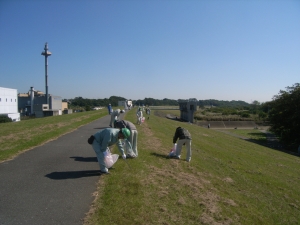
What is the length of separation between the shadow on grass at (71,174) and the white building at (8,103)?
44.3 metres

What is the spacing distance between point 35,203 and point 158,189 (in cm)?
303

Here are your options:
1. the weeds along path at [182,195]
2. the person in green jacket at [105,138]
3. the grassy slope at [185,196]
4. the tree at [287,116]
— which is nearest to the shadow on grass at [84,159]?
the grassy slope at [185,196]

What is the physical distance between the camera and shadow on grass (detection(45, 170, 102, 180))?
6.56 m

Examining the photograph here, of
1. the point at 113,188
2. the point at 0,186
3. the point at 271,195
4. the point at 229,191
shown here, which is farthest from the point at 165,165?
the point at 0,186

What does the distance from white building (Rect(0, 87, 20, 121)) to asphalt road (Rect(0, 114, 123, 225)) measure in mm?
42756

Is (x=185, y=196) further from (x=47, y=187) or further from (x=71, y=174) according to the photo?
(x=47, y=187)

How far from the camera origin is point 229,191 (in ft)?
Result: 25.4

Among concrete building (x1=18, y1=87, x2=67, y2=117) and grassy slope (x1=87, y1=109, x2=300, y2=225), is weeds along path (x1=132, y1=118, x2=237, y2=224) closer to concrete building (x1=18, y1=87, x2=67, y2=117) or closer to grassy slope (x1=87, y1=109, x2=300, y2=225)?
grassy slope (x1=87, y1=109, x2=300, y2=225)

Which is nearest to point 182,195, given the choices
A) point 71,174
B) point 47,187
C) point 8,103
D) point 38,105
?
point 71,174

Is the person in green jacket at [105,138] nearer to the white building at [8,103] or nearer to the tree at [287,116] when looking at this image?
the tree at [287,116]

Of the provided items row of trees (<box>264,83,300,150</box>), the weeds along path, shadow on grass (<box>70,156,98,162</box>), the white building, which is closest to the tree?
row of trees (<box>264,83,300,150</box>)

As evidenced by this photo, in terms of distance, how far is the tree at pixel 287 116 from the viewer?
32.0 m

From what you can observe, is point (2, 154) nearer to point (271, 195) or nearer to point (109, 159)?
point (109, 159)

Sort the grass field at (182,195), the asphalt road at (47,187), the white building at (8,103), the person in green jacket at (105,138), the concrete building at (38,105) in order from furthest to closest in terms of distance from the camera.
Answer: the concrete building at (38,105) → the white building at (8,103) → the person in green jacket at (105,138) → the grass field at (182,195) → the asphalt road at (47,187)
